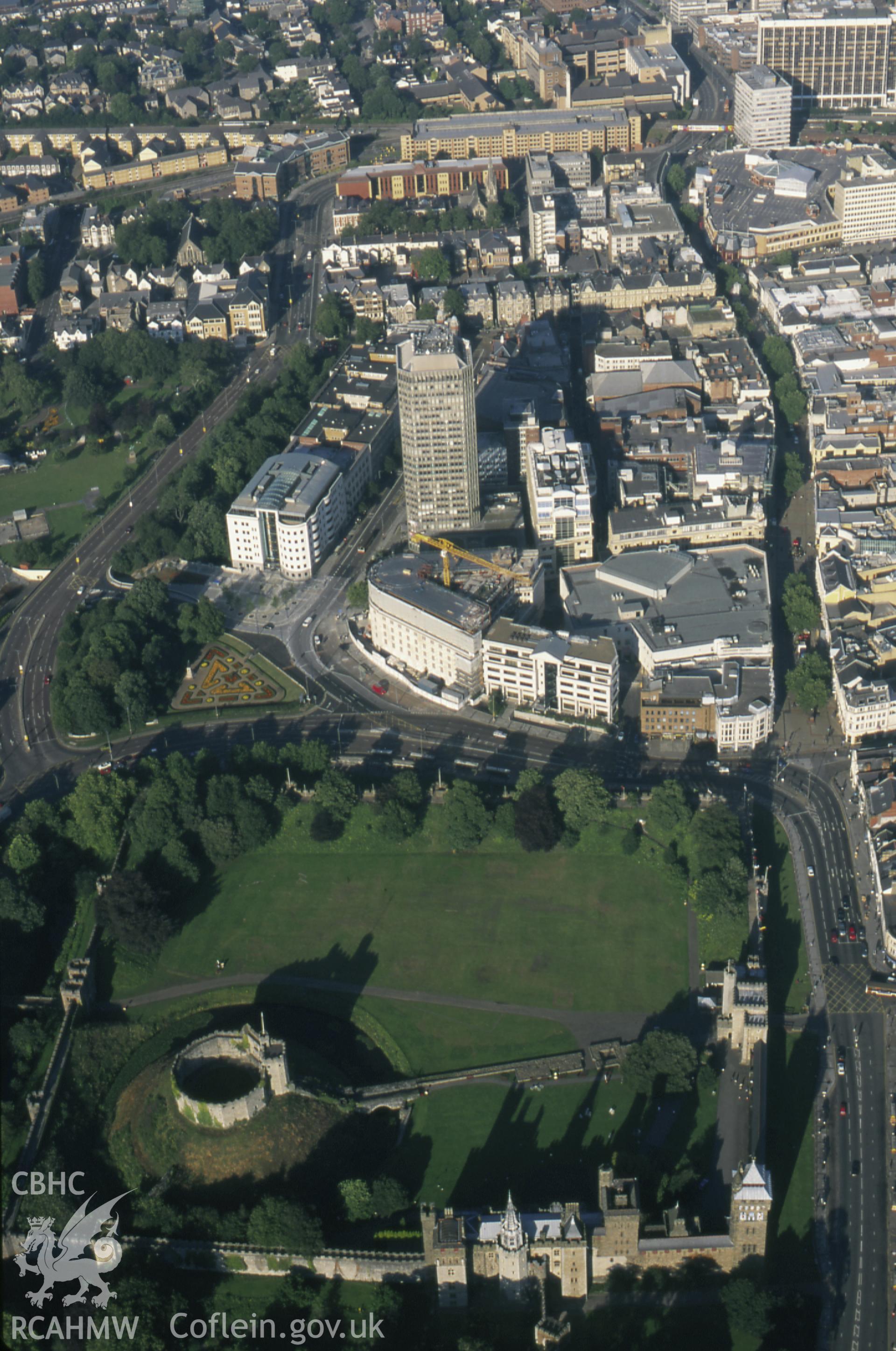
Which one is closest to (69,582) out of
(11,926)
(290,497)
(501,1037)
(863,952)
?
(290,497)

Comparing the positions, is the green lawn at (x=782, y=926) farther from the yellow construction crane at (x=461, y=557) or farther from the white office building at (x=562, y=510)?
the white office building at (x=562, y=510)

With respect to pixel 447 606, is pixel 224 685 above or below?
below

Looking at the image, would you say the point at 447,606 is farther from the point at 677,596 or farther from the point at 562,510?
the point at 677,596

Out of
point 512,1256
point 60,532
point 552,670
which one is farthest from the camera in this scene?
point 60,532

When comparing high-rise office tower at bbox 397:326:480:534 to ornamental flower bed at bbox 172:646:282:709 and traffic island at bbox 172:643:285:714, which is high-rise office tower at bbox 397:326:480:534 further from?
ornamental flower bed at bbox 172:646:282:709

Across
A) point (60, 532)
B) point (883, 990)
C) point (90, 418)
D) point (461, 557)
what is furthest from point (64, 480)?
point (883, 990)

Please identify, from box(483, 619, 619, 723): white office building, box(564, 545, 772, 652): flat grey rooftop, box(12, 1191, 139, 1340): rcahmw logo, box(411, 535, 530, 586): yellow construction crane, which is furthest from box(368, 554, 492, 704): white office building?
box(12, 1191, 139, 1340): rcahmw logo
